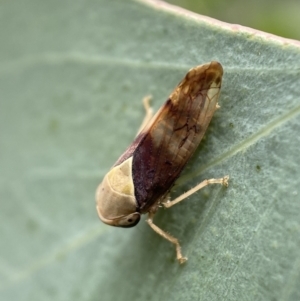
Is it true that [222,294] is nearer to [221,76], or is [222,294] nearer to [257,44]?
[221,76]

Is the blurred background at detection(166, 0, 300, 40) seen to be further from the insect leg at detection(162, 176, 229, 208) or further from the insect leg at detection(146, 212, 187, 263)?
the insect leg at detection(146, 212, 187, 263)

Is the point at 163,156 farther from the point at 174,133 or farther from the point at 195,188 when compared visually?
the point at 195,188

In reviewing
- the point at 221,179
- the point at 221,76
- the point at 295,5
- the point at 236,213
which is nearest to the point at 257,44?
the point at 221,76

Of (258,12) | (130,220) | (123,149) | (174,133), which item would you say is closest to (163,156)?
(174,133)

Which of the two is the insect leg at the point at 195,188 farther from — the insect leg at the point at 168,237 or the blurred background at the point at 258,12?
the blurred background at the point at 258,12

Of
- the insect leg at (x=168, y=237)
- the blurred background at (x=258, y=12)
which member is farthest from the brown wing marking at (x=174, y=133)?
the blurred background at (x=258, y=12)

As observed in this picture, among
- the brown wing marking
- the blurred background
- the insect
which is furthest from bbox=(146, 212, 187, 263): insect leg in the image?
the blurred background
